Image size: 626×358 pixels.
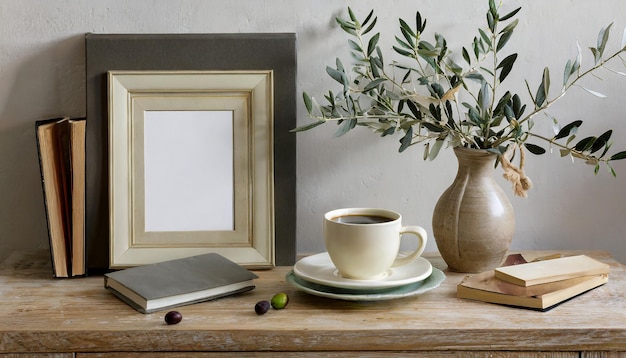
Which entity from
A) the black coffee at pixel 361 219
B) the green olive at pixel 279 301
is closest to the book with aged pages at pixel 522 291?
the black coffee at pixel 361 219

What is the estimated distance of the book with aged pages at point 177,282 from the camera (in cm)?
100

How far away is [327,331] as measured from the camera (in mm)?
917

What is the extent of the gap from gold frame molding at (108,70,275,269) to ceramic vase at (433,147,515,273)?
29 cm

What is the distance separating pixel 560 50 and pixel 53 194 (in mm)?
893

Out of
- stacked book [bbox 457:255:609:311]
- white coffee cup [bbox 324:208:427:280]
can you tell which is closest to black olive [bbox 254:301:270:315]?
white coffee cup [bbox 324:208:427:280]

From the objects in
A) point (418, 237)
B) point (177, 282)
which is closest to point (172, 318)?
point (177, 282)

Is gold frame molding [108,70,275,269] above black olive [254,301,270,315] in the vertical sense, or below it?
above

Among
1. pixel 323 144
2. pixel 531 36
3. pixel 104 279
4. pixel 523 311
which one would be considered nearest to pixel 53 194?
pixel 104 279

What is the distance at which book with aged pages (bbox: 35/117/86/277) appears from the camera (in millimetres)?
1139

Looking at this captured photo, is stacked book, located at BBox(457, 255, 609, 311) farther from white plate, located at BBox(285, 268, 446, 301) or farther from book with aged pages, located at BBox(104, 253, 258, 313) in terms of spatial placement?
book with aged pages, located at BBox(104, 253, 258, 313)

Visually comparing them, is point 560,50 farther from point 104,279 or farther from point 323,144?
point 104,279

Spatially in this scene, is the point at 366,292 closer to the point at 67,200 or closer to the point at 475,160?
the point at 475,160

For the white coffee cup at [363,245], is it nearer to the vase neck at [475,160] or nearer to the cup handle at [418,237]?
the cup handle at [418,237]

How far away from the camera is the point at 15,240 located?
1327mm
